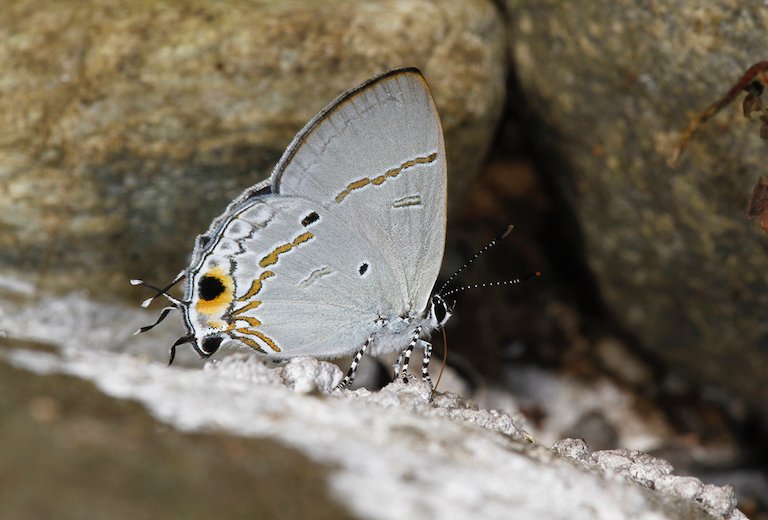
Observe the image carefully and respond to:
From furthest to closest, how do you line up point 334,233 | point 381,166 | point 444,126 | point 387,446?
point 444,126, point 334,233, point 381,166, point 387,446

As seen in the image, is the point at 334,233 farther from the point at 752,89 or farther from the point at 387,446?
the point at 752,89

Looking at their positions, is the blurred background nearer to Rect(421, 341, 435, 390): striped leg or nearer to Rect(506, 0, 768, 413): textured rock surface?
Rect(506, 0, 768, 413): textured rock surface

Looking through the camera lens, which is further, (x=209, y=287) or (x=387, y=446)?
(x=209, y=287)

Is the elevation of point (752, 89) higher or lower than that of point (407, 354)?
higher

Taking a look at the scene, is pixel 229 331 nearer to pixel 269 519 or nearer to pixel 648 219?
pixel 269 519

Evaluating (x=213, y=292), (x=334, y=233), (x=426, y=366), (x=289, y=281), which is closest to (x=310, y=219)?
(x=334, y=233)

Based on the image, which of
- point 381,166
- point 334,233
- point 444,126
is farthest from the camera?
point 444,126

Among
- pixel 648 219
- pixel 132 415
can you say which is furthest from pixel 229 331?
pixel 648 219
